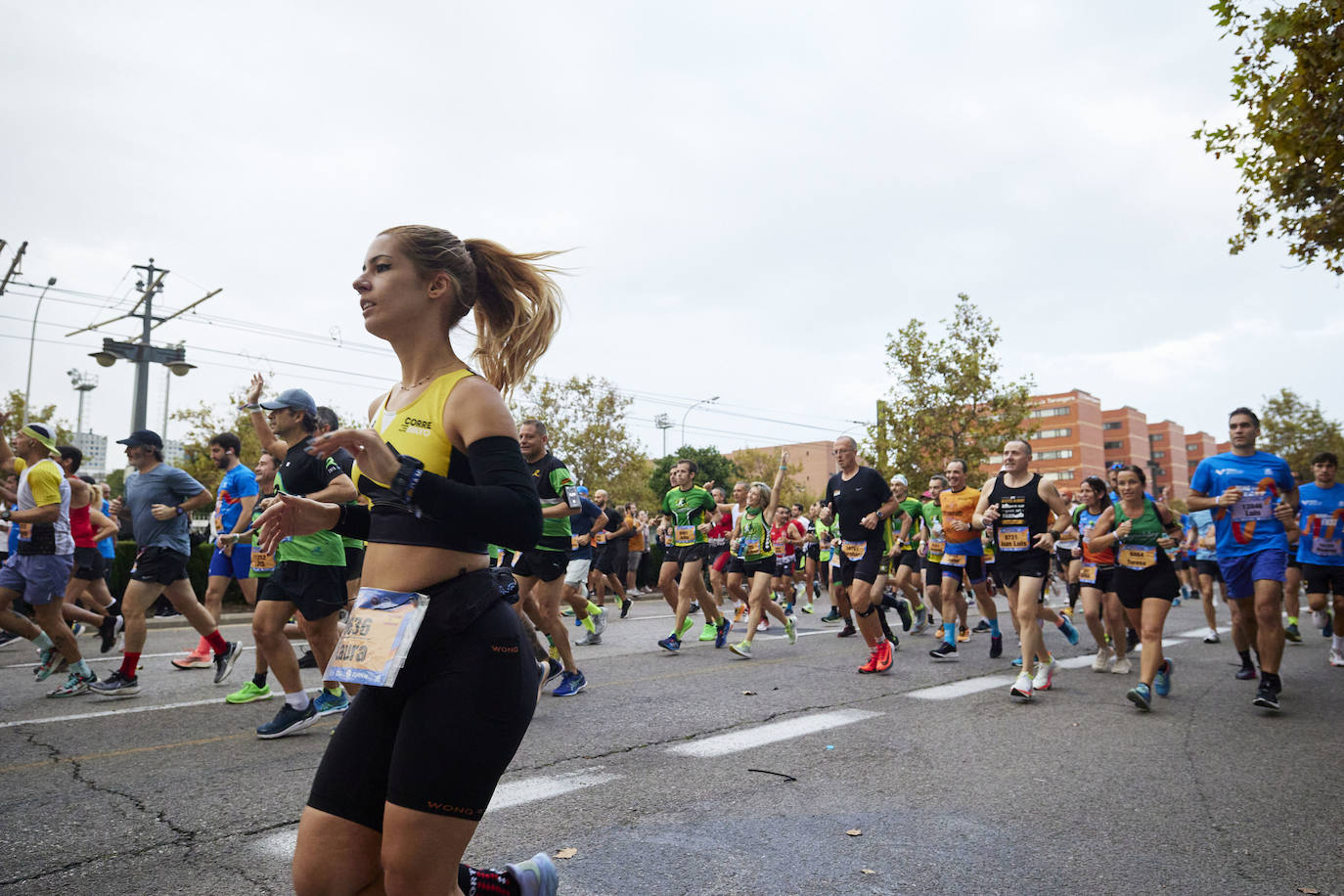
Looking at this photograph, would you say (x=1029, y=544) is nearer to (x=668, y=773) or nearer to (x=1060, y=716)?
(x=1060, y=716)

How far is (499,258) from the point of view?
8.25 feet

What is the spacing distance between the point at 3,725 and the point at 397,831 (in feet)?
18.2

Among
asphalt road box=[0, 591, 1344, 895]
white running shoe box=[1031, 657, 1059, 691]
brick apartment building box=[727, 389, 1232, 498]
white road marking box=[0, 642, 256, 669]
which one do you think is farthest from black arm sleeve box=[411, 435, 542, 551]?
brick apartment building box=[727, 389, 1232, 498]

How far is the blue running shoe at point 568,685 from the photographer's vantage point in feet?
23.7

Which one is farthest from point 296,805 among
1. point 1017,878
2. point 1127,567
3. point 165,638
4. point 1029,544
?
point 165,638

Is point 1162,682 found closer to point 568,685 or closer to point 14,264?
point 568,685

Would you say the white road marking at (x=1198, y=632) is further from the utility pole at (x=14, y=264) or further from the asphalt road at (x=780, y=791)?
the utility pole at (x=14, y=264)

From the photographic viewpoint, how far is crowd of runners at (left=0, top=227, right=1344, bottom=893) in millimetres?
1949

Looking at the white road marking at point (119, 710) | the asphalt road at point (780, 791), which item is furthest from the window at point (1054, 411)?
the white road marking at point (119, 710)


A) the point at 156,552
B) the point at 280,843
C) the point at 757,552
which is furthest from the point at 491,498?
the point at 757,552

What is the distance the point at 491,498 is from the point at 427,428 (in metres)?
0.27

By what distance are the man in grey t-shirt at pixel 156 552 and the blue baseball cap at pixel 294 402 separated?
191cm

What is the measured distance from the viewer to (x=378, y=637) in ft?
6.50

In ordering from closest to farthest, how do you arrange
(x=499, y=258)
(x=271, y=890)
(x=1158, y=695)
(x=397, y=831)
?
(x=397, y=831), (x=499, y=258), (x=271, y=890), (x=1158, y=695)
